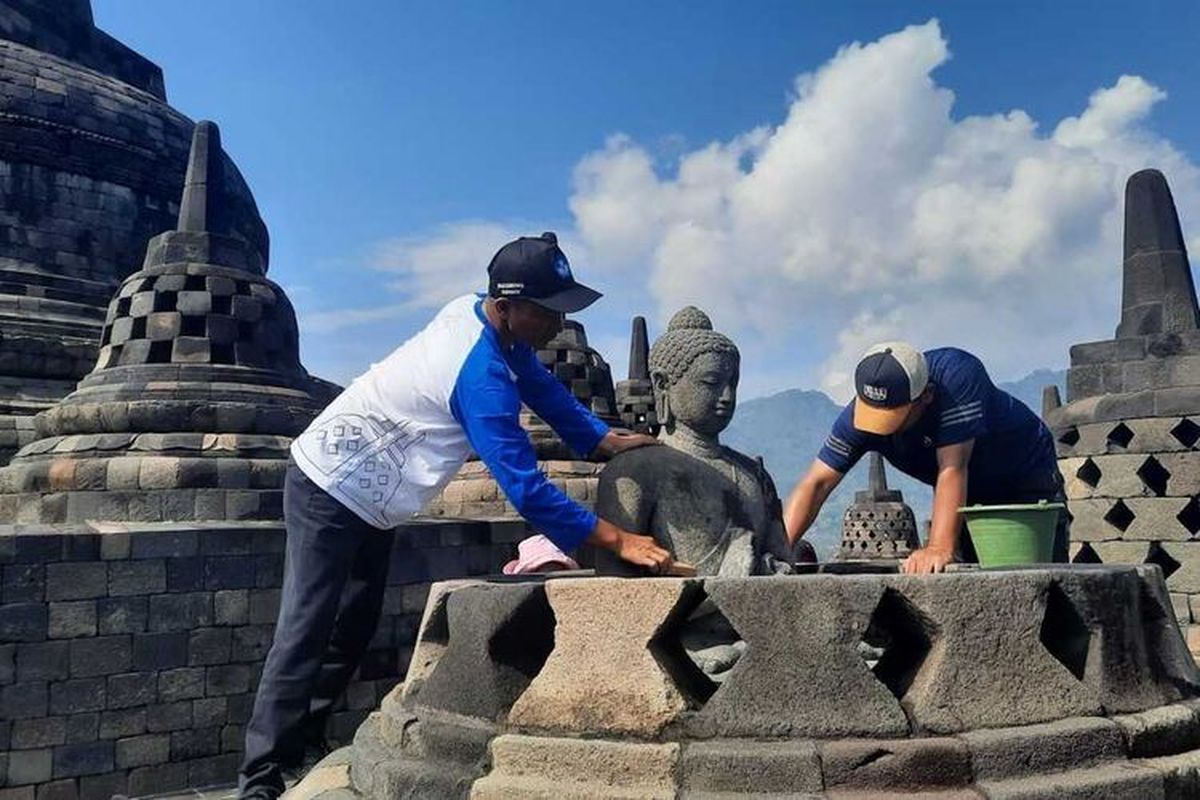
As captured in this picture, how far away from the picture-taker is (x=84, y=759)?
18.7 ft

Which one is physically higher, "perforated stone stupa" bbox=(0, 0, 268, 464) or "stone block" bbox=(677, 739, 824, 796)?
"perforated stone stupa" bbox=(0, 0, 268, 464)

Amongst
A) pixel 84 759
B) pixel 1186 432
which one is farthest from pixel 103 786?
pixel 1186 432

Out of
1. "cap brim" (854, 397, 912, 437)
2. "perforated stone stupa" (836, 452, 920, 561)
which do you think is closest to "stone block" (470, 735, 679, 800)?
"cap brim" (854, 397, 912, 437)

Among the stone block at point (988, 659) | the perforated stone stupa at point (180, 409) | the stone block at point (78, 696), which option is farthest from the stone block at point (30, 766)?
the stone block at point (988, 659)

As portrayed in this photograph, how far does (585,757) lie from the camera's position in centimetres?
239

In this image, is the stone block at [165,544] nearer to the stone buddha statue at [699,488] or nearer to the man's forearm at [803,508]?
the stone buddha statue at [699,488]

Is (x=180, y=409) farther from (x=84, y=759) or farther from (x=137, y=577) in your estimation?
(x=84, y=759)

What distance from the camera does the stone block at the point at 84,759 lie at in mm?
5633

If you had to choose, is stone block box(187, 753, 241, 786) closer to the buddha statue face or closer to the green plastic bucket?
the buddha statue face

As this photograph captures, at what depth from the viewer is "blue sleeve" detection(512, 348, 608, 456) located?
11.5ft

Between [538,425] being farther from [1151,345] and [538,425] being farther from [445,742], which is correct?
A: [445,742]

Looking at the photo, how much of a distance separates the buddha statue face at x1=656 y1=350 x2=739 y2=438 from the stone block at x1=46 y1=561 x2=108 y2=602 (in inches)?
165

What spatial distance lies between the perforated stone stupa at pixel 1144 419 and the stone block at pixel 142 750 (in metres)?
6.70

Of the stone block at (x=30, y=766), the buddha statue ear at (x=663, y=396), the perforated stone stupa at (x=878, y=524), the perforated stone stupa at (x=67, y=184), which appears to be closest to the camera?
the buddha statue ear at (x=663, y=396)
